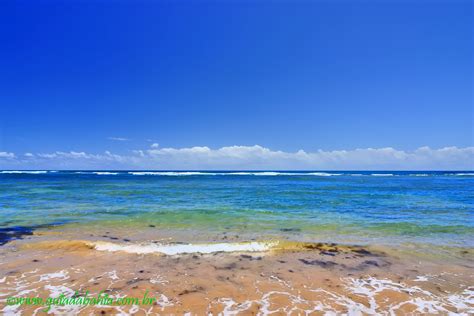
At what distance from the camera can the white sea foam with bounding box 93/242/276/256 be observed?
28.5 ft

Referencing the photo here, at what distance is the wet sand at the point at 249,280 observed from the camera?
5.21 meters

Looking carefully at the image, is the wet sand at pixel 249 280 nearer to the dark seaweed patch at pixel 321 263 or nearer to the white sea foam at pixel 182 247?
the dark seaweed patch at pixel 321 263

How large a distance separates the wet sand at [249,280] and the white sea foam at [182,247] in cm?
32

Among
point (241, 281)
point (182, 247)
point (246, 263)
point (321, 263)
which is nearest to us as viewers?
point (241, 281)

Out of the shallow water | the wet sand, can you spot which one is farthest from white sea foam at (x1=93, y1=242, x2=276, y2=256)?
the wet sand

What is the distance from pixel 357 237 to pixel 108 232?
10365 mm

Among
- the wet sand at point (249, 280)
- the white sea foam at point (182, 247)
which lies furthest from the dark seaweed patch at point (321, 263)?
the white sea foam at point (182, 247)

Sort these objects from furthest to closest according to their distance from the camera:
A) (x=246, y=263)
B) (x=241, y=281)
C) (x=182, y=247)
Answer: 1. (x=182, y=247)
2. (x=246, y=263)
3. (x=241, y=281)

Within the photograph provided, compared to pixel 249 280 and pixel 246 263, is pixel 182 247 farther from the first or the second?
pixel 249 280

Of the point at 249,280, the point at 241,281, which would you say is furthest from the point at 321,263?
the point at 241,281

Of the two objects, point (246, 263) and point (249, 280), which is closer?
point (249, 280)

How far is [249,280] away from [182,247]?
3523 mm

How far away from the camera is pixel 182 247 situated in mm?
9141

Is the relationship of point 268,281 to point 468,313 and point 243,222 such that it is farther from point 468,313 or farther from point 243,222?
point 243,222
